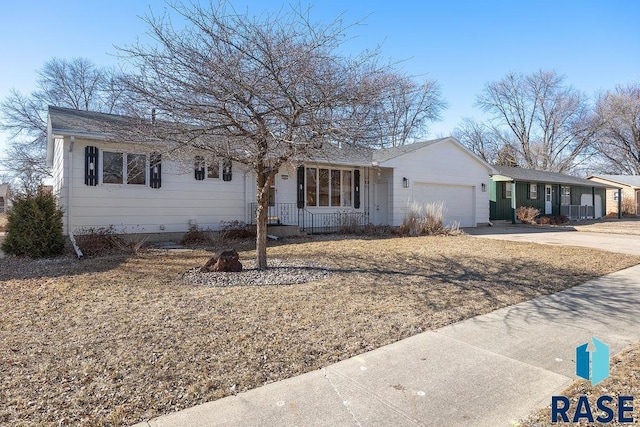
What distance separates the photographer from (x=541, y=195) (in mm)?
22922

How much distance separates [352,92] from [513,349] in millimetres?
3912

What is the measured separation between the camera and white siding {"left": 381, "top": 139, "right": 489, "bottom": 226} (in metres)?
15.4

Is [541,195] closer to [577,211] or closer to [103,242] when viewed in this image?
[577,211]

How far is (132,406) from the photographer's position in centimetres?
246

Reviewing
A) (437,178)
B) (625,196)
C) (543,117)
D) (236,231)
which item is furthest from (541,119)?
(236,231)

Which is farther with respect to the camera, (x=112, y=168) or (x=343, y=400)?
(x=112, y=168)

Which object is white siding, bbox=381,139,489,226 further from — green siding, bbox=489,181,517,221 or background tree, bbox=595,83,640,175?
background tree, bbox=595,83,640,175

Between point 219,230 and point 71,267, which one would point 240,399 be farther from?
point 219,230

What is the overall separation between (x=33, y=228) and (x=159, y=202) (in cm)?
323

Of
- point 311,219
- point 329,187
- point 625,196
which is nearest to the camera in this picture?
point 311,219

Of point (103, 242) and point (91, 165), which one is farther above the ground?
point (91, 165)

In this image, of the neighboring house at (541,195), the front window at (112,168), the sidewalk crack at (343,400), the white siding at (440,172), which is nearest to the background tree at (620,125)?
the neighboring house at (541,195)

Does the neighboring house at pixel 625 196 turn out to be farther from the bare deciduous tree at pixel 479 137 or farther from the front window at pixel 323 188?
the front window at pixel 323 188

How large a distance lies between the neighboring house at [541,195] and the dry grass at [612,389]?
56.6 feet
